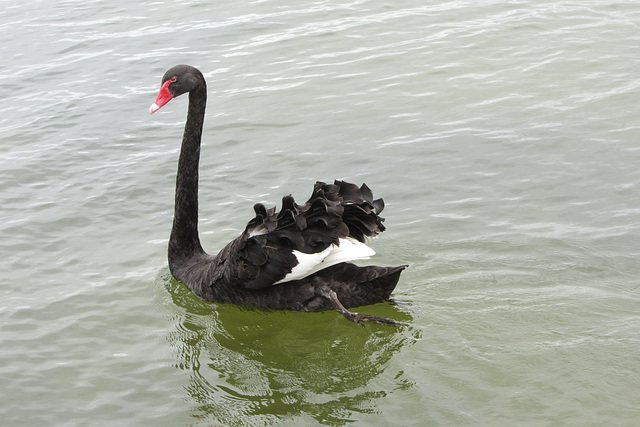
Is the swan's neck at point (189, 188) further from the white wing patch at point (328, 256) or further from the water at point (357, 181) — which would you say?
the white wing patch at point (328, 256)

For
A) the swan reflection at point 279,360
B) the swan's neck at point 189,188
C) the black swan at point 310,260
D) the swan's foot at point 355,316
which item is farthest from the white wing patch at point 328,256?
the swan's neck at point 189,188

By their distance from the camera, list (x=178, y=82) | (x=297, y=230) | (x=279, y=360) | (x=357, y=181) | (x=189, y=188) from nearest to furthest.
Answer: (x=279, y=360) < (x=297, y=230) < (x=178, y=82) < (x=189, y=188) < (x=357, y=181)

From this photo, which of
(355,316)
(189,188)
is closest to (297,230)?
(355,316)

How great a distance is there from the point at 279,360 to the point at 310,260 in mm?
612

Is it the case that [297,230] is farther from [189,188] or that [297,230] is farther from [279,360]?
[189,188]

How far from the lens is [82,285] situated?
556 centimetres

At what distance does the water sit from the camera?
413cm

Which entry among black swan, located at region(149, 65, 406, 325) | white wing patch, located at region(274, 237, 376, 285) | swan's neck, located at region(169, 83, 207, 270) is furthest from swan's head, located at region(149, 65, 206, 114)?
white wing patch, located at region(274, 237, 376, 285)

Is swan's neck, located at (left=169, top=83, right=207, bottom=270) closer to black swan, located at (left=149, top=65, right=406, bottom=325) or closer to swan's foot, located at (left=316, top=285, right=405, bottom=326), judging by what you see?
black swan, located at (left=149, top=65, right=406, bottom=325)

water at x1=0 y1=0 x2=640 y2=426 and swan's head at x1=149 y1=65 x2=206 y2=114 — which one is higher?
swan's head at x1=149 y1=65 x2=206 y2=114

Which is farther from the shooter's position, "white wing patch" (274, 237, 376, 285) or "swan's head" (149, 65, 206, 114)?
"swan's head" (149, 65, 206, 114)

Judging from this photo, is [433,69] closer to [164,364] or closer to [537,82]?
[537,82]

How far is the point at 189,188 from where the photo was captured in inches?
213

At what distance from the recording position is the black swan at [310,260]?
14.7ft
